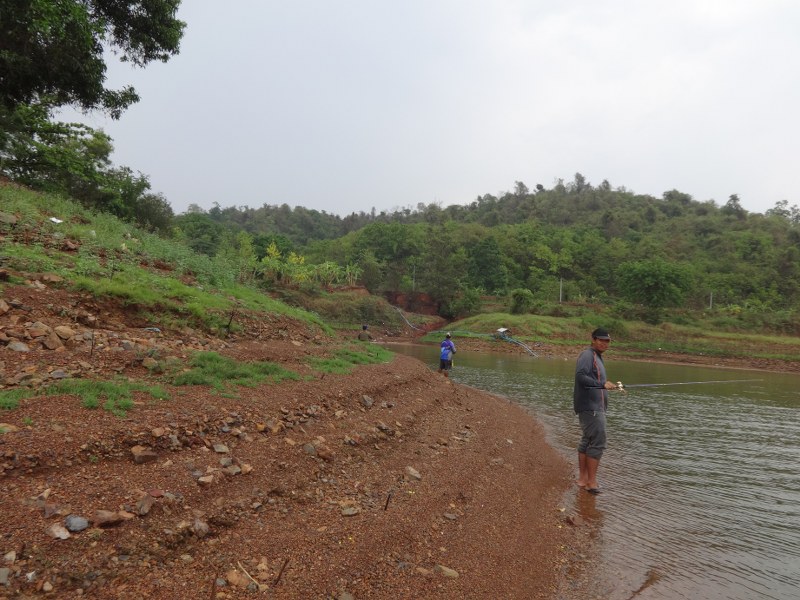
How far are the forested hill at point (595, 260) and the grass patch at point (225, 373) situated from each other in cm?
4339

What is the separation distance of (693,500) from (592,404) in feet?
7.31

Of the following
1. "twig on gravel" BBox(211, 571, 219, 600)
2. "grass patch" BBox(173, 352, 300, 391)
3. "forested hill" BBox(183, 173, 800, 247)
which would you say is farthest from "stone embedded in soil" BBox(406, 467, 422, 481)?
"forested hill" BBox(183, 173, 800, 247)

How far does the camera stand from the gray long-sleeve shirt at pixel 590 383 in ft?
24.1

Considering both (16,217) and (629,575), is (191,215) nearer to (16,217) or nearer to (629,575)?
(16,217)

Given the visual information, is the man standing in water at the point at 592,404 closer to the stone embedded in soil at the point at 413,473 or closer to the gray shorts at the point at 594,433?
the gray shorts at the point at 594,433

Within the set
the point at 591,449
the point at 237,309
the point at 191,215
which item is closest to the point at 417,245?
the point at 191,215

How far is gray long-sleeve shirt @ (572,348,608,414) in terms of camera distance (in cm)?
733

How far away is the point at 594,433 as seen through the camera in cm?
736

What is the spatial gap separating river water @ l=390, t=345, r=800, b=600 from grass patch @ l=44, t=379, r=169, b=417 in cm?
578

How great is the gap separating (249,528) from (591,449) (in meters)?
5.69

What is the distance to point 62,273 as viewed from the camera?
9.05 m

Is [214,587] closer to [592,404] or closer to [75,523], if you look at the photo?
[75,523]

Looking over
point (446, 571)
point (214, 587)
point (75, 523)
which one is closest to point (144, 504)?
point (75, 523)

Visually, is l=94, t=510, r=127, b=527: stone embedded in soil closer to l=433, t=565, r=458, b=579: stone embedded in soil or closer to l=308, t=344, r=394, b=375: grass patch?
l=433, t=565, r=458, b=579: stone embedded in soil
